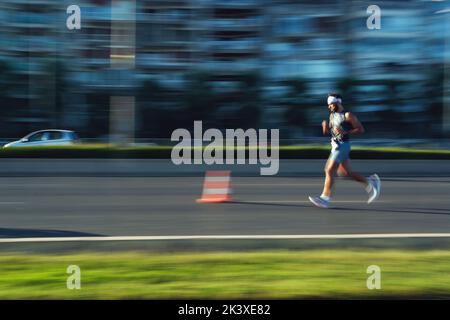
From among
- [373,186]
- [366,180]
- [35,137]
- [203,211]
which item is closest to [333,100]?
[366,180]

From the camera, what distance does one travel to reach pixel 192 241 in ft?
21.7

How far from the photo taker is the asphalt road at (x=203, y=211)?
26.5ft

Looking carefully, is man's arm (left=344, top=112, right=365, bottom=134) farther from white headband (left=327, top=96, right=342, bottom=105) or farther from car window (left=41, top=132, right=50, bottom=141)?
car window (left=41, top=132, right=50, bottom=141)

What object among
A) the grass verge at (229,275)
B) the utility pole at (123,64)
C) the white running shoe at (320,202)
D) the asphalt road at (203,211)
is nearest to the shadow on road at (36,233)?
the asphalt road at (203,211)

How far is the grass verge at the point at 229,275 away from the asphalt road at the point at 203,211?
1.75 meters

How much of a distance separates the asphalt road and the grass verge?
1.75 meters

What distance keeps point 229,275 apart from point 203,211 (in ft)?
15.2

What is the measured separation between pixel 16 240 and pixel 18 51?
49.6 meters

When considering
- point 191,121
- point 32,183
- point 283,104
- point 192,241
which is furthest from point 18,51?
point 192,241

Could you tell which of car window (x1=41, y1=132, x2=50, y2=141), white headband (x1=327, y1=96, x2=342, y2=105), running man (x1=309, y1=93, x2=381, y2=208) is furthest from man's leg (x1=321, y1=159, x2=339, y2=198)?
car window (x1=41, y1=132, x2=50, y2=141)

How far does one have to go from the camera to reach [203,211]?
9.76m

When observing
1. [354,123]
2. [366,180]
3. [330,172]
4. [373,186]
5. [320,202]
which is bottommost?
[320,202]

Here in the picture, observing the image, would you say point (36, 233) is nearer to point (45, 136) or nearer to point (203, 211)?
point (203, 211)

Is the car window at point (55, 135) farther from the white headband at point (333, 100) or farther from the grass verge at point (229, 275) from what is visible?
the grass verge at point (229, 275)
